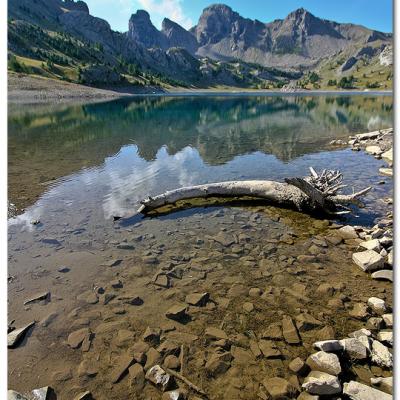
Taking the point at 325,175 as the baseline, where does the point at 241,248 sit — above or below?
below

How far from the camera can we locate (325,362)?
6246mm

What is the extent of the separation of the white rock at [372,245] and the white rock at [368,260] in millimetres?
344

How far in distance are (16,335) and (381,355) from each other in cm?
823

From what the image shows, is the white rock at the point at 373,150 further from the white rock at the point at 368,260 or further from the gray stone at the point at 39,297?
the gray stone at the point at 39,297

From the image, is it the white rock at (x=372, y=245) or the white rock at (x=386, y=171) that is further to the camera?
the white rock at (x=386, y=171)

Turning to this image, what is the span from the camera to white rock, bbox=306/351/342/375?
6.09m

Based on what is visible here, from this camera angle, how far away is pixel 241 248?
11383 mm

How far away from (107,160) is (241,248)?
61.8ft

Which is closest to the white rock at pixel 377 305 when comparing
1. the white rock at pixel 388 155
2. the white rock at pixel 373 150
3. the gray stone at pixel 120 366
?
the gray stone at pixel 120 366

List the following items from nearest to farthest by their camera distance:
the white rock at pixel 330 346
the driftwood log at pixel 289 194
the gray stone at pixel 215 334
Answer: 1. the white rock at pixel 330 346
2. the gray stone at pixel 215 334
3. the driftwood log at pixel 289 194

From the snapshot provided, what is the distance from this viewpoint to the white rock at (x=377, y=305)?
26.0 feet

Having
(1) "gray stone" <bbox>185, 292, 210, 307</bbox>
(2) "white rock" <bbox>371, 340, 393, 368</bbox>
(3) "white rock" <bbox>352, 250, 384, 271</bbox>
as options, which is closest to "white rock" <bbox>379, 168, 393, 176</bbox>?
(3) "white rock" <bbox>352, 250, 384, 271</bbox>

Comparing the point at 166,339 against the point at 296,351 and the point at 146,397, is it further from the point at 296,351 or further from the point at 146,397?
the point at 296,351

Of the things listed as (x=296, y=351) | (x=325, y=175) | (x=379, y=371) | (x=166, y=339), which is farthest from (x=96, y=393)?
(x=325, y=175)
